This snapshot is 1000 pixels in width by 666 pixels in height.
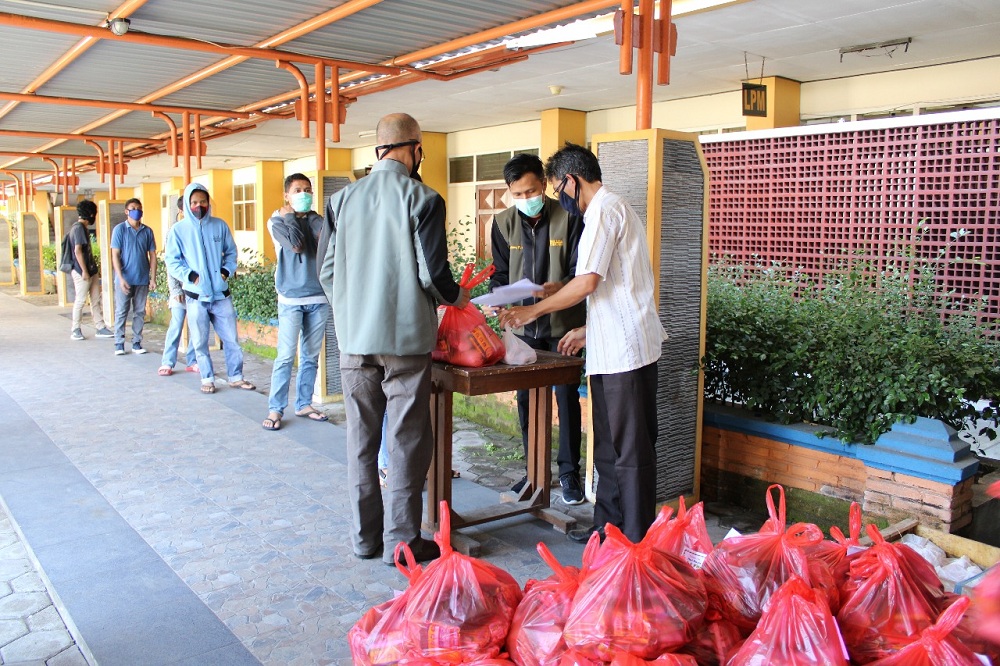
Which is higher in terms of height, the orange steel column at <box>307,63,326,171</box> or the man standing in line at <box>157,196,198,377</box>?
the orange steel column at <box>307,63,326,171</box>

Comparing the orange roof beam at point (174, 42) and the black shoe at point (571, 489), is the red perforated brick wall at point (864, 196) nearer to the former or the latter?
the black shoe at point (571, 489)

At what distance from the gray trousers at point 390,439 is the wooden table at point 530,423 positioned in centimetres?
18

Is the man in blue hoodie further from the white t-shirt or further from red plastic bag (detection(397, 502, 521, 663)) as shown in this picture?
red plastic bag (detection(397, 502, 521, 663))

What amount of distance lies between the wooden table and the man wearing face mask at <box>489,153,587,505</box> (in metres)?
0.25

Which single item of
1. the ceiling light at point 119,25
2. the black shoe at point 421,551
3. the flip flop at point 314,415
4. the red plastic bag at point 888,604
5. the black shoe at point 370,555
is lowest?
the black shoe at point 370,555

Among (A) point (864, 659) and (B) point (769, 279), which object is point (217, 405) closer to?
(B) point (769, 279)

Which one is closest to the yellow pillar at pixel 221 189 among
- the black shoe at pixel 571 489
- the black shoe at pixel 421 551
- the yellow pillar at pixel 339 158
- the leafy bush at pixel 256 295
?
the yellow pillar at pixel 339 158

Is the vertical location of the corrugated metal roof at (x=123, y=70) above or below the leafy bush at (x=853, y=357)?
above

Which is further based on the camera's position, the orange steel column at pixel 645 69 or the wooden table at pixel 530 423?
the orange steel column at pixel 645 69

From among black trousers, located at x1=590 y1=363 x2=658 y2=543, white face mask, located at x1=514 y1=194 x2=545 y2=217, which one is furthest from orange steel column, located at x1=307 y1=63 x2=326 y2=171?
black trousers, located at x1=590 y1=363 x2=658 y2=543

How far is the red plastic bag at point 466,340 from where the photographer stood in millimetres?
3803

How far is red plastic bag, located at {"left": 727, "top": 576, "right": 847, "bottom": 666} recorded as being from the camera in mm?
1776

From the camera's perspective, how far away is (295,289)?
6.26 metres

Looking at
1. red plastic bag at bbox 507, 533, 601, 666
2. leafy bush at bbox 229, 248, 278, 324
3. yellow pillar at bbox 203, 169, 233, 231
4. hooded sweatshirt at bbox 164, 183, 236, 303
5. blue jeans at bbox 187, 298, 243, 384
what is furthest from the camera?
yellow pillar at bbox 203, 169, 233, 231
